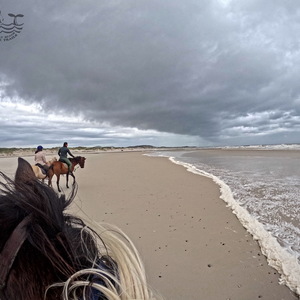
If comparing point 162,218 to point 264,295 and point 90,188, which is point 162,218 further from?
point 90,188

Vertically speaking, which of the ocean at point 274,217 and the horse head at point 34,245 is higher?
the horse head at point 34,245

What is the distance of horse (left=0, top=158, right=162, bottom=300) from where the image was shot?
2.78ft

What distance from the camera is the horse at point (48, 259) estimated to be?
85 centimetres

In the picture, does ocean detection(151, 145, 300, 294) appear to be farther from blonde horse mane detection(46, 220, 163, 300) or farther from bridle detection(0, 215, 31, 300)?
bridle detection(0, 215, 31, 300)

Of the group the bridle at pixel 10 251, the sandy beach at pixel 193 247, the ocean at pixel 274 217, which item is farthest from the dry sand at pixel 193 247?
the bridle at pixel 10 251

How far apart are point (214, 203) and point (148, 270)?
12.1ft

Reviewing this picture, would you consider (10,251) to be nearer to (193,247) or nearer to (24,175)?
(24,175)

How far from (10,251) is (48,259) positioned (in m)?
0.13

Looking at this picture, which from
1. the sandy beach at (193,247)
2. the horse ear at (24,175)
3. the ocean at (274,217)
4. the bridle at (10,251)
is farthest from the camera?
the ocean at (274,217)

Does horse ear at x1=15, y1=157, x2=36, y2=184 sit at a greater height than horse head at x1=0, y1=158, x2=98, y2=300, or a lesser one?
greater

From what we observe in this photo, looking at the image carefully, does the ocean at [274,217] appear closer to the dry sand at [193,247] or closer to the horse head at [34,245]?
the dry sand at [193,247]

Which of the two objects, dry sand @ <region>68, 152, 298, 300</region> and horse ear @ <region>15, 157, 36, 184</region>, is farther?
dry sand @ <region>68, 152, 298, 300</region>

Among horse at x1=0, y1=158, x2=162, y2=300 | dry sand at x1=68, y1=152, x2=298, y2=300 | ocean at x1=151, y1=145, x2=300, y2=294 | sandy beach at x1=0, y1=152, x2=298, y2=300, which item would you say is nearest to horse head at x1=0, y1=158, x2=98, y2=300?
horse at x1=0, y1=158, x2=162, y2=300

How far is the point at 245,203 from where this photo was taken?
253 inches
